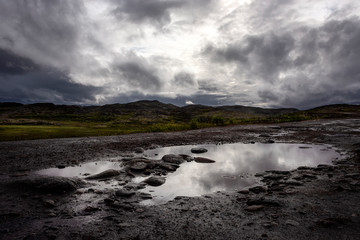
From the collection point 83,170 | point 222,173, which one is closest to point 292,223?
point 222,173

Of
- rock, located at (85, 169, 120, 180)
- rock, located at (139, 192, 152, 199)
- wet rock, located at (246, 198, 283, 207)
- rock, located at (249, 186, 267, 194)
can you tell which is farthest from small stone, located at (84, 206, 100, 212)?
rock, located at (249, 186, 267, 194)

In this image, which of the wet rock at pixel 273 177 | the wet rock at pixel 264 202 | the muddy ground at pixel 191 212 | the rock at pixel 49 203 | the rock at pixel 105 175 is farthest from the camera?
the rock at pixel 105 175

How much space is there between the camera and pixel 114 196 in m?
12.6

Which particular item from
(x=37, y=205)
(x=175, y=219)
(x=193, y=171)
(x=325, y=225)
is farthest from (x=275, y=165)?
(x=37, y=205)

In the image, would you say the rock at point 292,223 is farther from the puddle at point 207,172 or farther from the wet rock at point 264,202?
the puddle at point 207,172

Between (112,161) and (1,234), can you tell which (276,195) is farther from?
(112,161)

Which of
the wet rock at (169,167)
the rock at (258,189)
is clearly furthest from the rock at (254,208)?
the wet rock at (169,167)

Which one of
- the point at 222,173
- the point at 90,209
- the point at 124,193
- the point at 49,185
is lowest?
the point at 222,173

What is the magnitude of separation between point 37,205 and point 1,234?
9.08 feet

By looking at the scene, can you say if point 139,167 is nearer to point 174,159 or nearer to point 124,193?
point 174,159

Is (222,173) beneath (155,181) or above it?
beneath

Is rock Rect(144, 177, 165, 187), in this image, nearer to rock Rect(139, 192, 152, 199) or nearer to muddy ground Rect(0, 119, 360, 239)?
rock Rect(139, 192, 152, 199)

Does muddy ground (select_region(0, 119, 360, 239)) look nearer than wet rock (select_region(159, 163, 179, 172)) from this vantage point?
Yes

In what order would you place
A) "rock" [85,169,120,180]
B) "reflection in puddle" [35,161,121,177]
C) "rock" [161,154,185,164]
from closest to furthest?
1. "rock" [85,169,120,180]
2. "reflection in puddle" [35,161,121,177]
3. "rock" [161,154,185,164]
